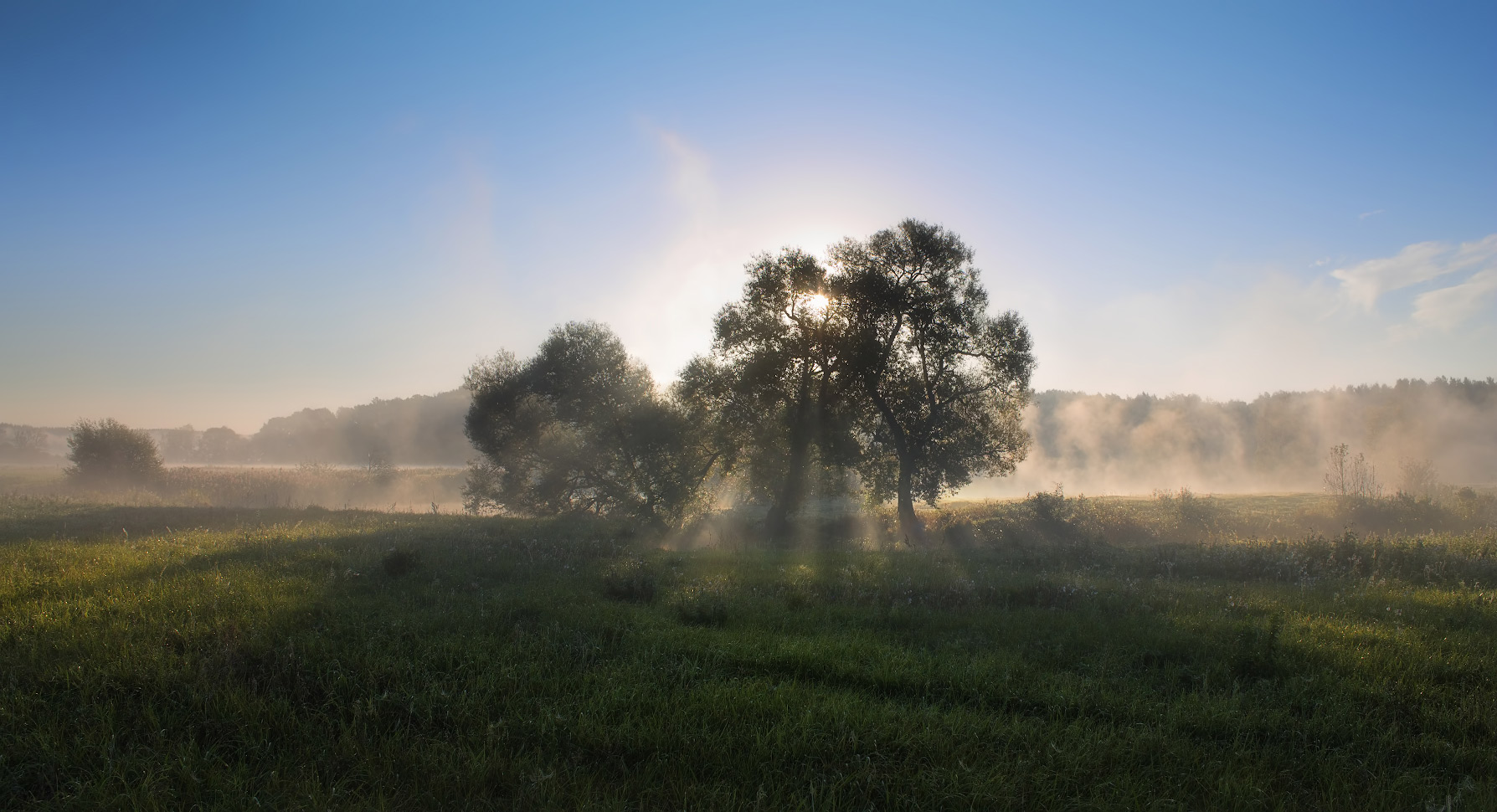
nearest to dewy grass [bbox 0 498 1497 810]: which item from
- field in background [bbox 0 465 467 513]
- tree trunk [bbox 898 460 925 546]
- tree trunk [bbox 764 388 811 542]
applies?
tree trunk [bbox 898 460 925 546]

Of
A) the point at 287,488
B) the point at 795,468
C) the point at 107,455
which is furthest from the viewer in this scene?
the point at 287,488

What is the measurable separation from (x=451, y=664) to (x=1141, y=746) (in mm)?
6063

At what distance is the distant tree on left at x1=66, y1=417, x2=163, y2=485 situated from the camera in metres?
49.1

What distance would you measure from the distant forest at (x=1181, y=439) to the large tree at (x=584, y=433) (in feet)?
56.1

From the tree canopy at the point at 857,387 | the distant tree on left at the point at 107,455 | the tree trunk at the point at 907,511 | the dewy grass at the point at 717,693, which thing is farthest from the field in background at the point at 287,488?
the dewy grass at the point at 717,693

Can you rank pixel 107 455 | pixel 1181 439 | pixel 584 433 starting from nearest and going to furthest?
pixel 584 433
pixel 107 455
pixel 1181 439

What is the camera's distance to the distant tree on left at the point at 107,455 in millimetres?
49125

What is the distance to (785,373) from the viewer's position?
26734 millimetres

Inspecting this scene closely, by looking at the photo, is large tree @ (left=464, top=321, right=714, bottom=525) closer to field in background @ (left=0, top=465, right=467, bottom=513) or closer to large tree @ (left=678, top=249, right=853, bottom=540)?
large tree @ (left=678, top=249, right=853, bottom=540)

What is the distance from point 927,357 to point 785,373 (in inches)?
246

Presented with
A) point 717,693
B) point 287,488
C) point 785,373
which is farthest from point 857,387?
point 287,488

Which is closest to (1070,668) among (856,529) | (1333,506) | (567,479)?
(856,529)

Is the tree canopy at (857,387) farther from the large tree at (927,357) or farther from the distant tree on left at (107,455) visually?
the distant tree on left at (107,455)

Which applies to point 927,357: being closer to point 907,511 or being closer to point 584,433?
point 907,511
